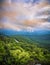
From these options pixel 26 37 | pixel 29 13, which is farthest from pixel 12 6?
pixel 26 37

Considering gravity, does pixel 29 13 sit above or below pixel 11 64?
above

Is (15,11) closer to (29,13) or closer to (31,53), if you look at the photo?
(29,13)

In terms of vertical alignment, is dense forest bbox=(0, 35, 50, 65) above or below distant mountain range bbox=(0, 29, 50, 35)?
below

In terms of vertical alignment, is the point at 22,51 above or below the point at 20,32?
below

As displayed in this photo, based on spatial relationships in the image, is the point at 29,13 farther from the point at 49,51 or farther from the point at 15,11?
the point at 49,51

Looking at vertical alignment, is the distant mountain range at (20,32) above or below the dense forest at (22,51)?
above

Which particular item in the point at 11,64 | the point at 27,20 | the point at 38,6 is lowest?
the point at 11,64
